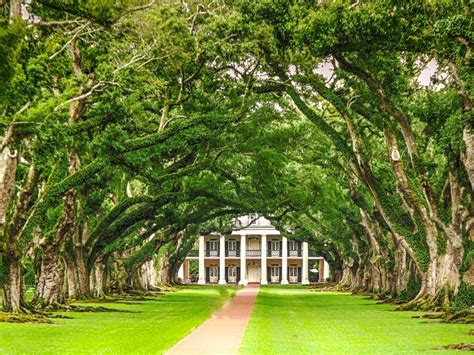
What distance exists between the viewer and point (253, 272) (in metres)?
108

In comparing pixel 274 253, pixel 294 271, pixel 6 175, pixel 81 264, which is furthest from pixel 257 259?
pixel 6 175

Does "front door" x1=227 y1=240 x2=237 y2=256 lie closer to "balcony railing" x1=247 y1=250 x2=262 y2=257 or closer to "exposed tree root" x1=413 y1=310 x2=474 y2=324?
"balcony railing" x1=247 y1=250 x2=262 y2=257

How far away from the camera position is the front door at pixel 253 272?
10806cm

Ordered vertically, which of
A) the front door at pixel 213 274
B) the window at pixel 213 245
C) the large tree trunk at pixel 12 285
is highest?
the window at pixel 213 245

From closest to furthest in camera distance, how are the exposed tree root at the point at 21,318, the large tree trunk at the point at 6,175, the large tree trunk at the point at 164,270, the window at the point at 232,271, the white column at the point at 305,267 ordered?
the large tree trunk at the point at 6,175 < the exposed tree root at the point at 21,318 < the large tree trunk at the point at 164,270 < the white column at the point at 305,267 < the window at the point at 232,271

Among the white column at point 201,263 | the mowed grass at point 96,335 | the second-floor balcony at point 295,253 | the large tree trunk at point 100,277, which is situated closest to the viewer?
the mowed grass at point 96,335

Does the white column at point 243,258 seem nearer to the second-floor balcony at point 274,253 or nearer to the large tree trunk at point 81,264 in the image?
the second-floor balcony at point 274,253

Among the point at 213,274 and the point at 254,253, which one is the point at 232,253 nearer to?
the point at 254,253

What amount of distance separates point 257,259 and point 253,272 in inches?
80.4

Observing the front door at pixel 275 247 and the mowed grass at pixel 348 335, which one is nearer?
the mowed grass at pixel 348 335

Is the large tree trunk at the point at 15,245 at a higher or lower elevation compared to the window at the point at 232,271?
higher

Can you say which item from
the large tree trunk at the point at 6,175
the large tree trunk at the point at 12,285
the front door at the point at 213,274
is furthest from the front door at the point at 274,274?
the large tree trunk at the point at 6,175

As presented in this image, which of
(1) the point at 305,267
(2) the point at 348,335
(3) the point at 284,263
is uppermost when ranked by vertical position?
(3) the point at 284,263

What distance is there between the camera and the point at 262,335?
19000mm
